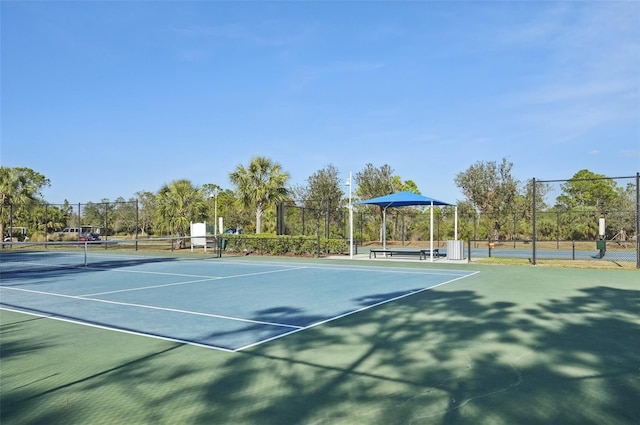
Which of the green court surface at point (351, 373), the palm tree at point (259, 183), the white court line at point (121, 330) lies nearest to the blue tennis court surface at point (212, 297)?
the white court line at point (121, 330)

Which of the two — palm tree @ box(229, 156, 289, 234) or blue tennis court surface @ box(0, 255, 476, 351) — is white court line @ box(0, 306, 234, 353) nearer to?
blue tennis court surface @ box(0, 255, 476, 351)

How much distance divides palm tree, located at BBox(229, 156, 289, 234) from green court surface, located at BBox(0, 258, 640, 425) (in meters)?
19.1

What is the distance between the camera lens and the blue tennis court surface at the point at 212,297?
6621 mm

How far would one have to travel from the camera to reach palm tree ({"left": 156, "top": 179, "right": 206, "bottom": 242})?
28600mm

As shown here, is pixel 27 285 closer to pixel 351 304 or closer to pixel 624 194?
pixel 351 304

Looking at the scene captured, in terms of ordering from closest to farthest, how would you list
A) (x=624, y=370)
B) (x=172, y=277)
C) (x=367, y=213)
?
(x=624, y=370) → (x=172, y=277) → (x=367, y=213)

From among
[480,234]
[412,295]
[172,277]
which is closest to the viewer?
[412,295]

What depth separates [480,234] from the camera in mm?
33031

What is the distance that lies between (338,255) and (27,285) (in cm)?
1401

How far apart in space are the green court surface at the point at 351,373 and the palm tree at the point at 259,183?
19.1 meters

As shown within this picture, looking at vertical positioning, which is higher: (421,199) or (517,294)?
(421,199)

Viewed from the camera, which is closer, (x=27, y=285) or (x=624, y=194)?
(x=27, y=285)

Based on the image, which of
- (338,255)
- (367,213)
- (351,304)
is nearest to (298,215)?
(367,213)

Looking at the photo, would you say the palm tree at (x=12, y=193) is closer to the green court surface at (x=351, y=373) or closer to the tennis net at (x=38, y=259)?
the tennis net at (x=38, y=259)
